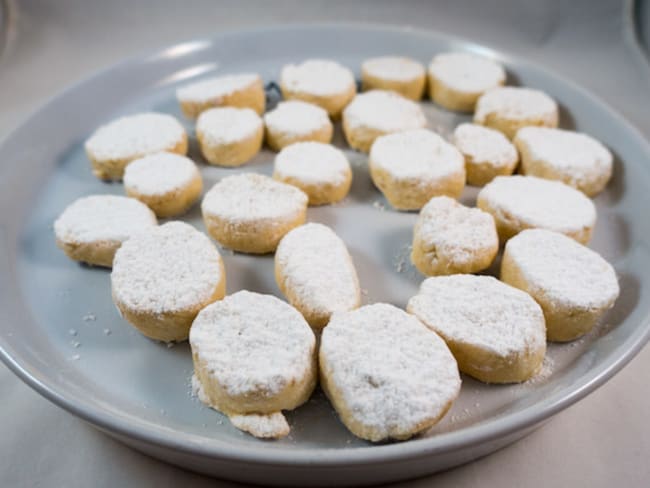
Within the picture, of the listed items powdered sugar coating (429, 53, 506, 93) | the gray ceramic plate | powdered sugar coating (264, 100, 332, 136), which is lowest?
the gray ceramic plate

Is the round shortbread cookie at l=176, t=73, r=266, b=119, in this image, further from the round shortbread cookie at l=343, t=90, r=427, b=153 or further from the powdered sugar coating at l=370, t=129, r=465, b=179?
the powdered sugar coating at l=370, t=129, r=465, b=179

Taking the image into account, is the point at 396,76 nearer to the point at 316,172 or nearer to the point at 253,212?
the point at 316,172

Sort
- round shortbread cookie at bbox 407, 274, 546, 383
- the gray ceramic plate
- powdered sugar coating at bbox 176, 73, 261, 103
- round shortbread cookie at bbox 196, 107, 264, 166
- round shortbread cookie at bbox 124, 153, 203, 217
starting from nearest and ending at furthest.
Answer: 1. the gray ceramic plate
2. round shortbread cookie at bbox 407, 274, 546, 383
3. round shortbread cookie at bbox 124, 153, 203, 217
4. round shortbread cookie at bbox 196, 107, 264, 166
5. powdered sugar coating at bbox 176, 73, 261, 103

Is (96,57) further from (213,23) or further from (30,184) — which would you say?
(30,184)

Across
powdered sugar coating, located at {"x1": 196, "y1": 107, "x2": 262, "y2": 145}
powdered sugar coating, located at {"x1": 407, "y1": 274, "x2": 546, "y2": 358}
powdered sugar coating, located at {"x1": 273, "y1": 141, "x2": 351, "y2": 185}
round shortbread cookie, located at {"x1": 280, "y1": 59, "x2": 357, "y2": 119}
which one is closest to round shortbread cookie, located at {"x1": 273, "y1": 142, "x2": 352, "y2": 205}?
powdered sugar coating, located at {"x1": 273, "y1": 141, "x2": 351, "y2": 185}

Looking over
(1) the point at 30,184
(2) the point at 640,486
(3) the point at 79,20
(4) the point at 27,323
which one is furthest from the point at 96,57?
(2) the point at 640,486

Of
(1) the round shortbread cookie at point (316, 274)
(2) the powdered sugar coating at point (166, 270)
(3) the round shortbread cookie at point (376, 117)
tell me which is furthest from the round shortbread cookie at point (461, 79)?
(2) the powdered sugar coating at point (166, 270)
